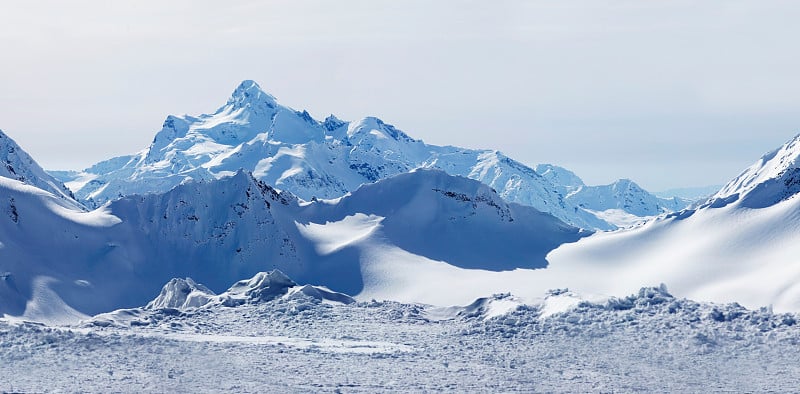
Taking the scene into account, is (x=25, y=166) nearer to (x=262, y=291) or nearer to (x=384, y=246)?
(x=384, y=246)

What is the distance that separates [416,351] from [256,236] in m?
58.4

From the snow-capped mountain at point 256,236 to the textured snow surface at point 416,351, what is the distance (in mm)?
36983

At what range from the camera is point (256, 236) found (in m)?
99.3

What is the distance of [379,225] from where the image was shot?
331 feet

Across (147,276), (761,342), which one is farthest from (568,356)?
(147,276)

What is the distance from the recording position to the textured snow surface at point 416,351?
124 ft

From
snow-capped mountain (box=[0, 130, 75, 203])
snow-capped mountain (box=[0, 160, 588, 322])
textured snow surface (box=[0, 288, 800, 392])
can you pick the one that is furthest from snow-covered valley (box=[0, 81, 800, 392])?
snow-capped mountain (box=[0, 130, 75, 203])

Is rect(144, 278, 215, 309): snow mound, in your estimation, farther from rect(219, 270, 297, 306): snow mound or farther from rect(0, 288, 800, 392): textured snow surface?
rect(0, 288, 800, 392): textured snow surface

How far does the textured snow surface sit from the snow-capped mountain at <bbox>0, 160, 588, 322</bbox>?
36983 mm

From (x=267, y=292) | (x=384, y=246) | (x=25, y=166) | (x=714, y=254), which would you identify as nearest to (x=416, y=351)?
(x=267, y=292)

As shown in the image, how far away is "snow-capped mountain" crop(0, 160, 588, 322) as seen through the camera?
89.1m

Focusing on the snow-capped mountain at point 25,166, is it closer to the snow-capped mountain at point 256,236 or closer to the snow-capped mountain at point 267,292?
the snow-capped mountain at point 256,236

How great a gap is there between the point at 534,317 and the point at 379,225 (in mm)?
54895

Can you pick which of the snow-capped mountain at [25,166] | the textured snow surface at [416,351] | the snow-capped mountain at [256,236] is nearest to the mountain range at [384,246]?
the snow-capped mountain at [256,236]
